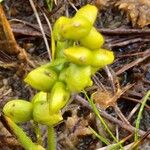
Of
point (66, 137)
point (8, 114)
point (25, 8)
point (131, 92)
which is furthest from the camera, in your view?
point (25, 8)

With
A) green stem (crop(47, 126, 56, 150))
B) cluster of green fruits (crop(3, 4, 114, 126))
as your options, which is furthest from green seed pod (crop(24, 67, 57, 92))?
green stem (crop(47, 126, 56, 150))

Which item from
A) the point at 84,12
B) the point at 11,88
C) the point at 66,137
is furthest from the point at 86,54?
the point at 11,88

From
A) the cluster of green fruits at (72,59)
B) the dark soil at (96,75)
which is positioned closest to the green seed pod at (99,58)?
the cluster of green fruits at (72,59)

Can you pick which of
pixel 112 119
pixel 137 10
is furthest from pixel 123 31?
pixel 112 119

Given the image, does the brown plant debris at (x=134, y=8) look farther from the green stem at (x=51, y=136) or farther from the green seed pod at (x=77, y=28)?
the green seed pod at (x=77, y=28)

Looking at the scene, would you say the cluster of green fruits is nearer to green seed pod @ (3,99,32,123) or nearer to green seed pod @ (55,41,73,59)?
green seed pod @ (55,41,73,59)

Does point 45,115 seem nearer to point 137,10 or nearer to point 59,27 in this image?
point 59,27

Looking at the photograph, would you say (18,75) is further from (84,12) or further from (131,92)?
(84,12)

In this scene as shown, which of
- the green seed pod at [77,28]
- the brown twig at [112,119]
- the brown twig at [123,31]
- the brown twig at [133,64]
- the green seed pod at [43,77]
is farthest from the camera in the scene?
the brown twig at [123,31]
